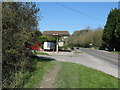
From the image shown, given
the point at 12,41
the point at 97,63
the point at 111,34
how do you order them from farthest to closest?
the point at 111,34 → the point at 97,63 → the point at 12,41

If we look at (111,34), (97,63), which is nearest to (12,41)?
(97,63)

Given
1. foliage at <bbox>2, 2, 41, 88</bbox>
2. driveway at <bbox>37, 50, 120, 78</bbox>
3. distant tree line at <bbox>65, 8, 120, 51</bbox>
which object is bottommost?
driveway at <bbox>37, 50, 120, 78</bbox>

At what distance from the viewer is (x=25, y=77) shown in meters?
5.12

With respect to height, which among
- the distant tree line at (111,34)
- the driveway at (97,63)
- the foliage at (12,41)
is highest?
the distant tree line at (111,34)

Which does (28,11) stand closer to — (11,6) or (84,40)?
(11,6)

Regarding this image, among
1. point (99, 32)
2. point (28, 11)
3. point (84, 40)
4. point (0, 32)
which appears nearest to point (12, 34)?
point (0, 32)

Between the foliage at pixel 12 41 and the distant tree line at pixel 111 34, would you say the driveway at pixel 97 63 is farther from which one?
the distant tree line at pixel 111 34

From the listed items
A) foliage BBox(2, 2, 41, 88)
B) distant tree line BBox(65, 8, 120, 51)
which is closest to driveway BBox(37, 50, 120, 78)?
foliage BBox(2, 2, 41, 88)

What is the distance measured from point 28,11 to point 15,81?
2.80 metres

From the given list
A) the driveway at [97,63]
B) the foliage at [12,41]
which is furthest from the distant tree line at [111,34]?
the foliage at [12,41]

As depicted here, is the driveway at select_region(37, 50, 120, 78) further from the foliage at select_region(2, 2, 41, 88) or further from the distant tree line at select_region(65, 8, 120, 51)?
the distant tree line at select_region(65, 8, 120, 51)

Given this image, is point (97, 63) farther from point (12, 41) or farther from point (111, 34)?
point (111, 34)

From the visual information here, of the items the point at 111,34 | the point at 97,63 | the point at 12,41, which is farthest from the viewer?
the point at 111,34

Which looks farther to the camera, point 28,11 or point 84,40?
point 84,40
